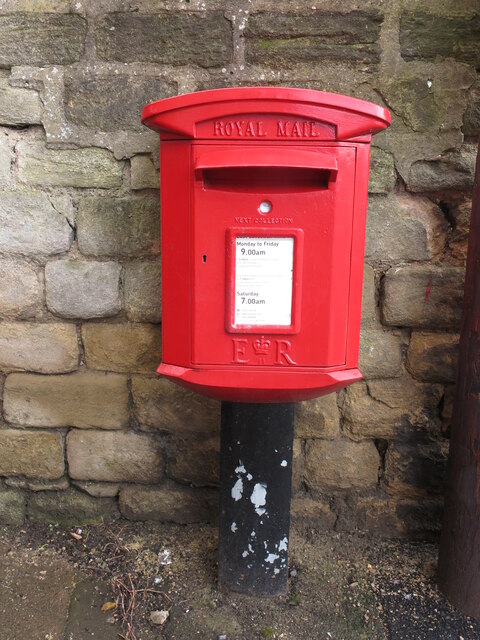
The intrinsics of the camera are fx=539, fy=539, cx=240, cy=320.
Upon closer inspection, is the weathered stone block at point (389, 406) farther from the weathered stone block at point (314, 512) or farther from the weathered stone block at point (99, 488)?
the weathered stone block at point (99, 488)

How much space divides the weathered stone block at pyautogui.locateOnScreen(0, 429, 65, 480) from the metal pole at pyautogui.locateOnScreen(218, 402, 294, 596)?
0.76 metres

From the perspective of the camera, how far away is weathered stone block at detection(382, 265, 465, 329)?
6.49ft

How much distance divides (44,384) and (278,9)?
163 centimetres

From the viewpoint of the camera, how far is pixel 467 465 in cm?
182

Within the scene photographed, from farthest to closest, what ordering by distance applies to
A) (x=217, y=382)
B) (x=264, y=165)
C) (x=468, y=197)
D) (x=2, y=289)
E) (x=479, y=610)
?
(x=2, y=289) < (x=468, y=197) < (x=479, y=610) < (x=217, y=382) < (x=264, y=165)

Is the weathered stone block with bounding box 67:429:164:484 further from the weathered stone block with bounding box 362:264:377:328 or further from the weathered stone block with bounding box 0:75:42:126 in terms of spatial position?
the weathered stone block with bounding box 0:75:42:126

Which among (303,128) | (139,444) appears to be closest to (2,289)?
(139,444)

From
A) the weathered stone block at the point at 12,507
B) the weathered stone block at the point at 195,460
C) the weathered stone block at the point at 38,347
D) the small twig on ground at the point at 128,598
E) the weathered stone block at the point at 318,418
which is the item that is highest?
the weathered stone block at the point at 38,347

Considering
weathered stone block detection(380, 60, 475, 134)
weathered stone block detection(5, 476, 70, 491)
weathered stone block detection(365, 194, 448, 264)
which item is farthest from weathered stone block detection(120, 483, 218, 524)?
weathered stone block detection(380, 60, 475, 134)

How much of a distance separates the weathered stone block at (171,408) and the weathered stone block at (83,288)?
0.32 metres

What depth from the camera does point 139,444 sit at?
218cm

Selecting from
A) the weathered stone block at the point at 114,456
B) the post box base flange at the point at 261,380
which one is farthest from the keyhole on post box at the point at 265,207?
the weathered stone block at the point at 114,456

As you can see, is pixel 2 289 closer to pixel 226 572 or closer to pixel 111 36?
pixel 111 36

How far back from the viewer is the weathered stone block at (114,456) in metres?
2.18
